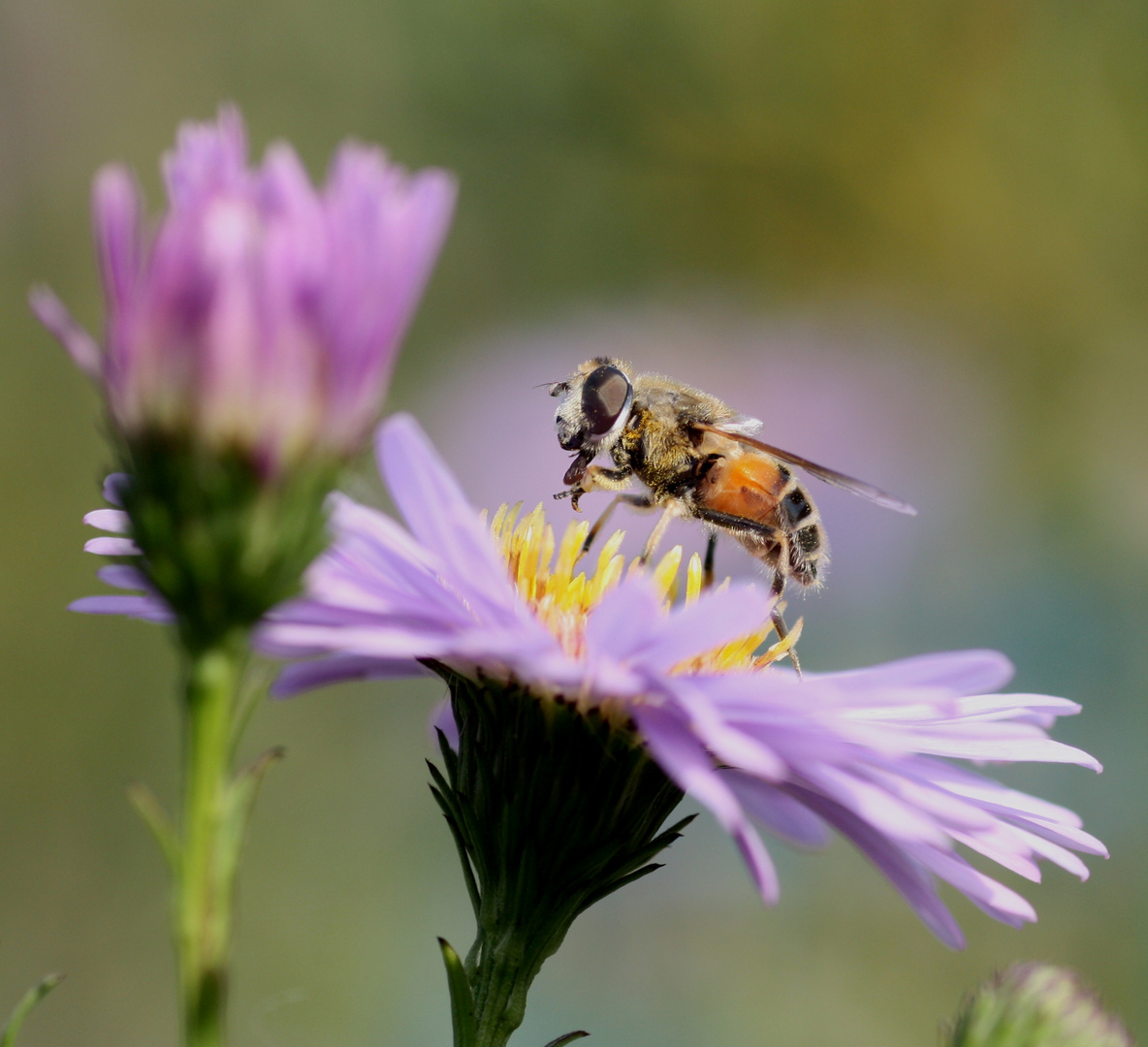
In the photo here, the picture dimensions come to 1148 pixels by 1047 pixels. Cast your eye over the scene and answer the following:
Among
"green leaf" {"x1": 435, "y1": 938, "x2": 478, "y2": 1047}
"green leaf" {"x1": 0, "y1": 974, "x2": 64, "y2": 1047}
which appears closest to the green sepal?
"green leaf" {"x1": 0, "y1": 974, "x2": 64, "y2": 1047}

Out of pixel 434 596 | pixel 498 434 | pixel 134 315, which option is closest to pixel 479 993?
pixel 434 596

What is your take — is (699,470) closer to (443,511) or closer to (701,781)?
(443,511)

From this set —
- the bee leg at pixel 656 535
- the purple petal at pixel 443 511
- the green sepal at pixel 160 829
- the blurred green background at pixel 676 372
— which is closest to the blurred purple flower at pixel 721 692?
the purple petal at pixel 443 511

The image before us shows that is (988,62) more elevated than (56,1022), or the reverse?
(988,62)

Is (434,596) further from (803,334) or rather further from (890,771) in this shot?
(803,334)

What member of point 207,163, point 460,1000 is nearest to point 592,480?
point 460,1000

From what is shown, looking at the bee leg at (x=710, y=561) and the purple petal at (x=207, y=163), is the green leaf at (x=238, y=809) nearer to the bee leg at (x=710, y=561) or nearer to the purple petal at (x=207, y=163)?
the purple petal at (x=207, y=163)
